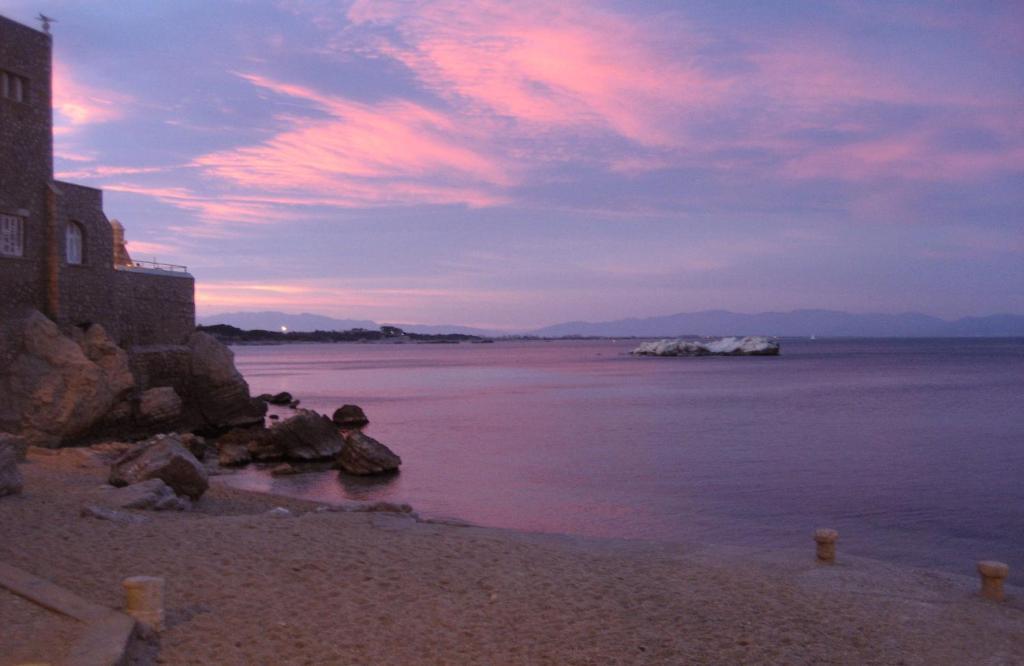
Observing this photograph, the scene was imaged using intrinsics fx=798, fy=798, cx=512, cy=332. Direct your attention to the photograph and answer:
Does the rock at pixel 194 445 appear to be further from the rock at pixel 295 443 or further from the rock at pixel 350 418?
the rock at pixel 350 418

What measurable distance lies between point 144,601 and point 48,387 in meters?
15.9

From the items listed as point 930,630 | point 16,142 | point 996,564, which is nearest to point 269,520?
point 930,630

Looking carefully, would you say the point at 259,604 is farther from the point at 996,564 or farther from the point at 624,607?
→ the point at 996,564

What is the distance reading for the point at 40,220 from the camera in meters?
20.8

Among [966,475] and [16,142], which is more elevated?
[16,142]

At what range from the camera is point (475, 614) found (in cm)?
731

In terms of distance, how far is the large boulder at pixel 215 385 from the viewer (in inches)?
1066

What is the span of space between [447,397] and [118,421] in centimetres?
2637

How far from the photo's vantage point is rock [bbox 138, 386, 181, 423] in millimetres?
23069

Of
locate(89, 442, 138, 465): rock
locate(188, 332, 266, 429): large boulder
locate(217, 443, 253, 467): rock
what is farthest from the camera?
locate(188, 332, 266, 429): large boulder

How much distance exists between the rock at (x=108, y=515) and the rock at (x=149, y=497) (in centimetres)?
94

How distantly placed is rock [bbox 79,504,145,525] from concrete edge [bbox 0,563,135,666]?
3.02 m

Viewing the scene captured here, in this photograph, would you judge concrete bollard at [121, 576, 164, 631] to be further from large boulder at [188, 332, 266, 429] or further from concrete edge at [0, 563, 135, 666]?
large boulder at [188, 332, 266, 429]

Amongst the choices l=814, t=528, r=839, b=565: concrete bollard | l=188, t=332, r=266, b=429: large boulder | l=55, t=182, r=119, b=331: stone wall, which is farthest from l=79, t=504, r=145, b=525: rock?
l=188, t=332, r=266, b=429: large boulder
